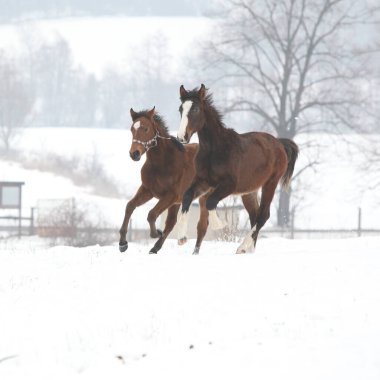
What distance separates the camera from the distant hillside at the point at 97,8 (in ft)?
556

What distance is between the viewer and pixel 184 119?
1230 centimetres

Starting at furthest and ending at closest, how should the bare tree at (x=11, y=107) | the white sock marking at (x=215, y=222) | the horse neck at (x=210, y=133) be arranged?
the bare tree at (x=11, y=107)
the white sock marking at (x=215, y=222)
the horse neck at (x=210, y=133)

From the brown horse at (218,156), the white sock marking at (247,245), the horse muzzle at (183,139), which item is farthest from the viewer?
the white sock marking at (247,245)

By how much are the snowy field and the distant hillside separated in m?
160

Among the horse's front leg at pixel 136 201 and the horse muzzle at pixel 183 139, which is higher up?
the horse muzzle at pixel 183 139

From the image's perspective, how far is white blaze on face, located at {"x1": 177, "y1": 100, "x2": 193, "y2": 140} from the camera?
1208 centimetres

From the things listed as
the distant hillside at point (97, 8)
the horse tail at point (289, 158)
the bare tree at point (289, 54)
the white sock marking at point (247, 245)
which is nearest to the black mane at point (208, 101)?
the white sock marking at point (247, 245)

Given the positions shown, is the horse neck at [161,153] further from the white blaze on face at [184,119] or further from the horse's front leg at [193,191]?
the white blaze on face at [184,119]

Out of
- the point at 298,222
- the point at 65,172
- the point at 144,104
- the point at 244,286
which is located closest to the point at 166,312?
the point at 244,286

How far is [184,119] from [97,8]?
6625 inches

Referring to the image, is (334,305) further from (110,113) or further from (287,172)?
(110,113)

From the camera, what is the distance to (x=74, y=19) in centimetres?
16712

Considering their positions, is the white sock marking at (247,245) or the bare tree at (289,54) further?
the bare tree at (289,54)

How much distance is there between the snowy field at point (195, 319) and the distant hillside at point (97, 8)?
159988 mm
